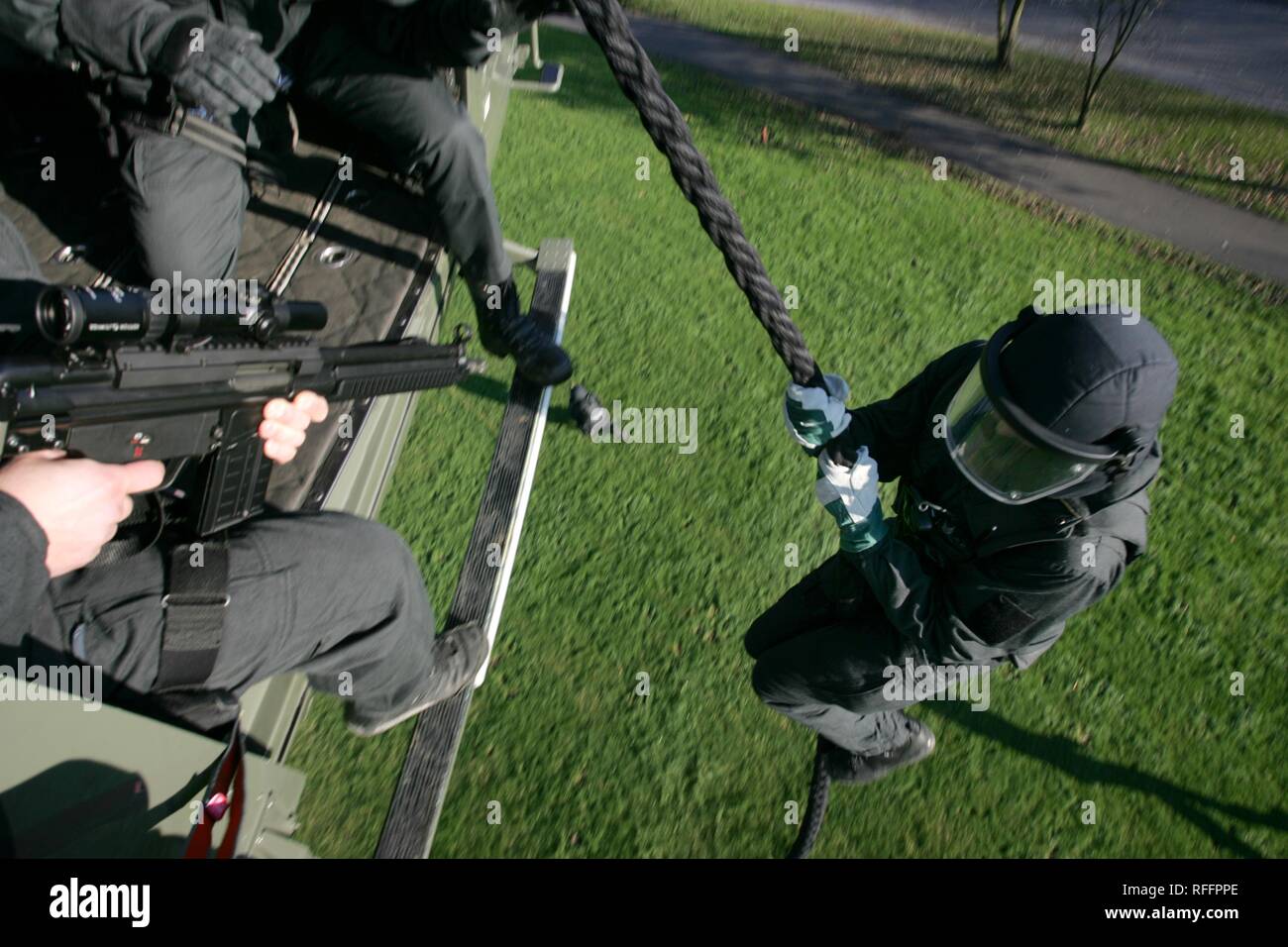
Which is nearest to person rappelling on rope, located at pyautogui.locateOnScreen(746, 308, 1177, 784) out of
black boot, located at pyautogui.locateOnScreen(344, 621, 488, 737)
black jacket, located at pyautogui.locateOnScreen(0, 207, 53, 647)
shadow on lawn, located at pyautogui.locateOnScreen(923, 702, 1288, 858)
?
shadow on lawn, located at pyautogui.locateOnScreen(923, 702, 1288, 858)

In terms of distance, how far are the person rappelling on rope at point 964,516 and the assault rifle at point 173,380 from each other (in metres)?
1.50

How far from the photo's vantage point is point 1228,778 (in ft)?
10.6

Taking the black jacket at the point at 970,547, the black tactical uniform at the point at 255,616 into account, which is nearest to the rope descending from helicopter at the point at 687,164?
the black jacket at the point at 970,547

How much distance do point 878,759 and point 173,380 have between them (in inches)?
105

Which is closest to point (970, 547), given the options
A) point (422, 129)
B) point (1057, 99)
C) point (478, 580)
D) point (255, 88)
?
point (478, 580)

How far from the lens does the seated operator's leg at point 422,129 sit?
3.27 meters

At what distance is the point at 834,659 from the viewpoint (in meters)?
2.77

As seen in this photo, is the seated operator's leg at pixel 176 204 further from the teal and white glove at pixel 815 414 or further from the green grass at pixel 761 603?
the teal and white glove at pixel 815 414

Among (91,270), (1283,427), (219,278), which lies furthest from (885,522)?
(1283,427)

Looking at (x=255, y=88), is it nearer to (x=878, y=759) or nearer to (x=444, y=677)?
(x=444, y=677)

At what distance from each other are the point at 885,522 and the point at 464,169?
7.19ft

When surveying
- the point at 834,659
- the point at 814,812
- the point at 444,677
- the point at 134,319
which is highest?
the point at 134,319

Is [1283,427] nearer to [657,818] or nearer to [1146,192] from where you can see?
[1146,192]

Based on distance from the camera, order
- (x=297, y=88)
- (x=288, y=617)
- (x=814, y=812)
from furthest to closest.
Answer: (x=297, y=88), (x=814, y=812), (x=288, y=617)
